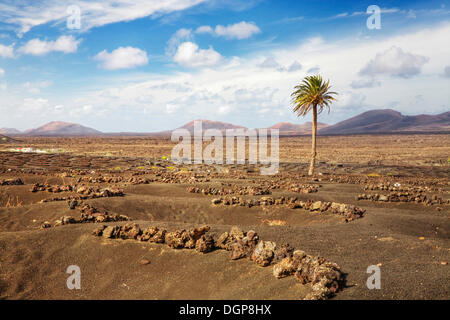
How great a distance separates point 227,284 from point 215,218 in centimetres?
658

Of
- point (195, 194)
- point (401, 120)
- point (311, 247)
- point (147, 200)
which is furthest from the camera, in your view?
point (401, 120)

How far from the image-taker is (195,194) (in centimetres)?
1723

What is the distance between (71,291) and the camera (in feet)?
22.9

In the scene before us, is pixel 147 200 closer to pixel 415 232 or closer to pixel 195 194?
pixel 195 194

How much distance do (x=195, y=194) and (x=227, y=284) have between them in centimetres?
1085

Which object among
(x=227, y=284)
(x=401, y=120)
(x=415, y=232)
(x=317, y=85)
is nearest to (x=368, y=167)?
(x=317, y=85)

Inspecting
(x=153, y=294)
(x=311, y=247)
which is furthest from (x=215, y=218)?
(x=153, y=294)

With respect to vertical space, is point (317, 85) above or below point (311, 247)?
above

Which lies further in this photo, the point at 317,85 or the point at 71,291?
the point at 317,85

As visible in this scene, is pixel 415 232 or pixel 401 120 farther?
pixel 401 120
